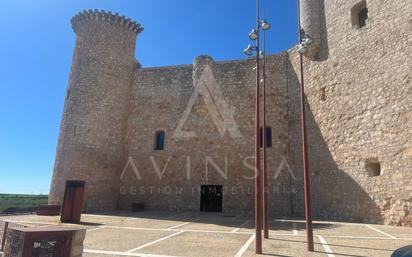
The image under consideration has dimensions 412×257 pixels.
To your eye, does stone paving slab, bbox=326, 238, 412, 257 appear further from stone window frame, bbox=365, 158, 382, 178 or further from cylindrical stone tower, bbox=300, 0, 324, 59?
cylindrical stone tower, bbox=300, 0, 324, 59

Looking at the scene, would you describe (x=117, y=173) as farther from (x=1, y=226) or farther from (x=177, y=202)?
(x=1, y=226)

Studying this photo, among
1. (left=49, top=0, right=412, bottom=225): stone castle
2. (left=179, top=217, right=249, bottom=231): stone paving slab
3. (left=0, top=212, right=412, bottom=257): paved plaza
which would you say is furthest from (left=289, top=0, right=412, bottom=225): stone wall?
(left=179, top=217, right=249, bottom=231): stone paving slab

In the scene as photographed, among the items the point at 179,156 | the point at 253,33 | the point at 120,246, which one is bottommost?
the point at 120,246

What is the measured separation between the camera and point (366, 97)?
1110 centimetres

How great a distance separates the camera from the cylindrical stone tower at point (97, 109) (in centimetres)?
1448

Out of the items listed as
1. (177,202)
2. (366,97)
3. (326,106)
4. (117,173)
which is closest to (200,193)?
(177,202)

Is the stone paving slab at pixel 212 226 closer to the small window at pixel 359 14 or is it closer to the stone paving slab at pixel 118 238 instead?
the stone paving slab at pixel 118 238

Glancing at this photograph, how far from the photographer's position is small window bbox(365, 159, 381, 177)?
35.2 ft

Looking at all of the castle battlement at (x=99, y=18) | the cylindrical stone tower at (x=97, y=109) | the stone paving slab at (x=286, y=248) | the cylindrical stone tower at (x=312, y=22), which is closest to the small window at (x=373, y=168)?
the stone paving slab at (x=286, y=248)

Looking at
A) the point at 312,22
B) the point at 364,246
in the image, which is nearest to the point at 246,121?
the point at 312,22

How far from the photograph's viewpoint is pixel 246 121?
50.3ft

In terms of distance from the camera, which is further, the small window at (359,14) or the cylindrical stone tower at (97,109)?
the cylindrical stone tower at (97,109)

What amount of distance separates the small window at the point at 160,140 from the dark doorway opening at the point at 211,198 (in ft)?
10.6

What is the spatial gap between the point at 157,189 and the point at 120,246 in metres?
9.64
